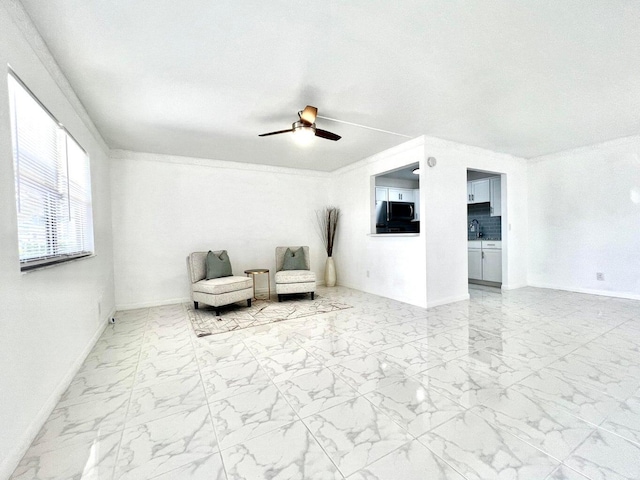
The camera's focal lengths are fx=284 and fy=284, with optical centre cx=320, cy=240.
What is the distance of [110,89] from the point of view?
2.44m

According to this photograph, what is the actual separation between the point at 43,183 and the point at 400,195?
6.19m

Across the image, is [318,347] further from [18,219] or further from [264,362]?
[18,219]

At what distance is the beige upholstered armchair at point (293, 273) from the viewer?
4.43 metres

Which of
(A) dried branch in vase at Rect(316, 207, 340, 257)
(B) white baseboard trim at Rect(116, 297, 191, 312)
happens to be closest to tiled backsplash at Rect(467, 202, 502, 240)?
(A) dried branch in vase at Rect(316, 207, 340, 257)

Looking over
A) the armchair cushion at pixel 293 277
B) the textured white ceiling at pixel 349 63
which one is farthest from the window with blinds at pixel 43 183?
the armchair cushion at pixel 293 277

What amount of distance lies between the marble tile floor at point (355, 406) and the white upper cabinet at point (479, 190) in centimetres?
300

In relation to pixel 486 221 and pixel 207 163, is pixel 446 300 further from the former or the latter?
pixel 207 163

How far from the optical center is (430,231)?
3934 millimetres

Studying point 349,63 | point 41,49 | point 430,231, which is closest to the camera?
point 41,49

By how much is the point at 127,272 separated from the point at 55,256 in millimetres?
2295

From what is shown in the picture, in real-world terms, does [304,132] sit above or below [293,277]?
above

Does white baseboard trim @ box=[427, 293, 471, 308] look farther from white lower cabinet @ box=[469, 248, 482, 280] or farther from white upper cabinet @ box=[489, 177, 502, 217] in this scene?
white upper cabinet @ box=[489, 177, 502, 217]

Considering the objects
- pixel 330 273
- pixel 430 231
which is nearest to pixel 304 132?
pixel 430 231

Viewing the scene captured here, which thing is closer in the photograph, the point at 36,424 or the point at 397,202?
the point at 36,424
